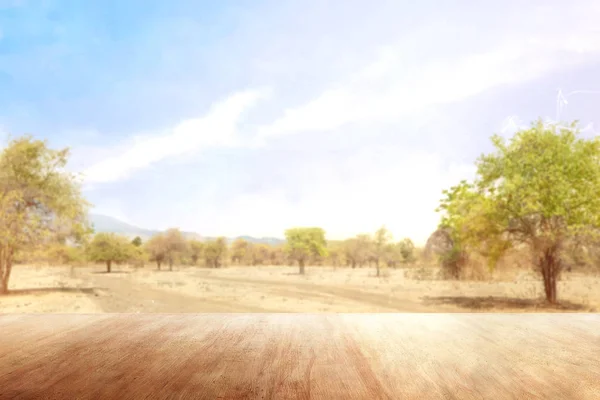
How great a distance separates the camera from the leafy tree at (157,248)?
23.9ft

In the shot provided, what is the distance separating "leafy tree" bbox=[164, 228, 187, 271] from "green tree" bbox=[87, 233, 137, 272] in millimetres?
623

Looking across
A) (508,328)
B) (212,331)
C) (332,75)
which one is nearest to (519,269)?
(332,75)

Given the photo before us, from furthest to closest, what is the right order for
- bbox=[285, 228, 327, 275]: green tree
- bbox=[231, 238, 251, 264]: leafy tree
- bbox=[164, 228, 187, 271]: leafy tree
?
1. bbox=[285, 228, 327, 275]: green tree
2. bbox=[231, 238, 251, 264]: leafy tree
3. bbox=[164, 228, 187, 271]: leafy tree

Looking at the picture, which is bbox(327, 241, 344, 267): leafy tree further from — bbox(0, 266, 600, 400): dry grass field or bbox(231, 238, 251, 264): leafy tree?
bbox(0, 266, 600, 400): dry grass field

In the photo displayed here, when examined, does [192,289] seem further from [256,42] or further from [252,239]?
[256,42]

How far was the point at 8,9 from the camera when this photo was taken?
20.1 ft

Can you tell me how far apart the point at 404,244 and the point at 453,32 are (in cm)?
277

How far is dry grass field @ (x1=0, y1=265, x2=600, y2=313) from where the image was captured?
6.45 metres

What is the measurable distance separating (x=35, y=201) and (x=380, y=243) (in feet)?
15.0

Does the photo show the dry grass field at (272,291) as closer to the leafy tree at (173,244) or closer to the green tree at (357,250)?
the green tree at (357,250)

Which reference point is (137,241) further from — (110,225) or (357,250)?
(357,250)

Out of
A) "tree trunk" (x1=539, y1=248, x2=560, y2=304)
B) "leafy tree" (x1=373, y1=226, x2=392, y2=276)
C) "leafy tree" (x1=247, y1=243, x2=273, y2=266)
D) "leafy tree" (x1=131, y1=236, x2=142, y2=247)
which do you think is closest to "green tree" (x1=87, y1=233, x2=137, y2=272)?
"leafy tree" (x1=131, y1=236, x2=142, y2=247)

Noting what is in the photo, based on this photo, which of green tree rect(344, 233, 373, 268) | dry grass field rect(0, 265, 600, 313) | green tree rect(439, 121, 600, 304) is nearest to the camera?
green tree rect(439, 121, 600, 304)

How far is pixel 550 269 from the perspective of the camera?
245 inches
